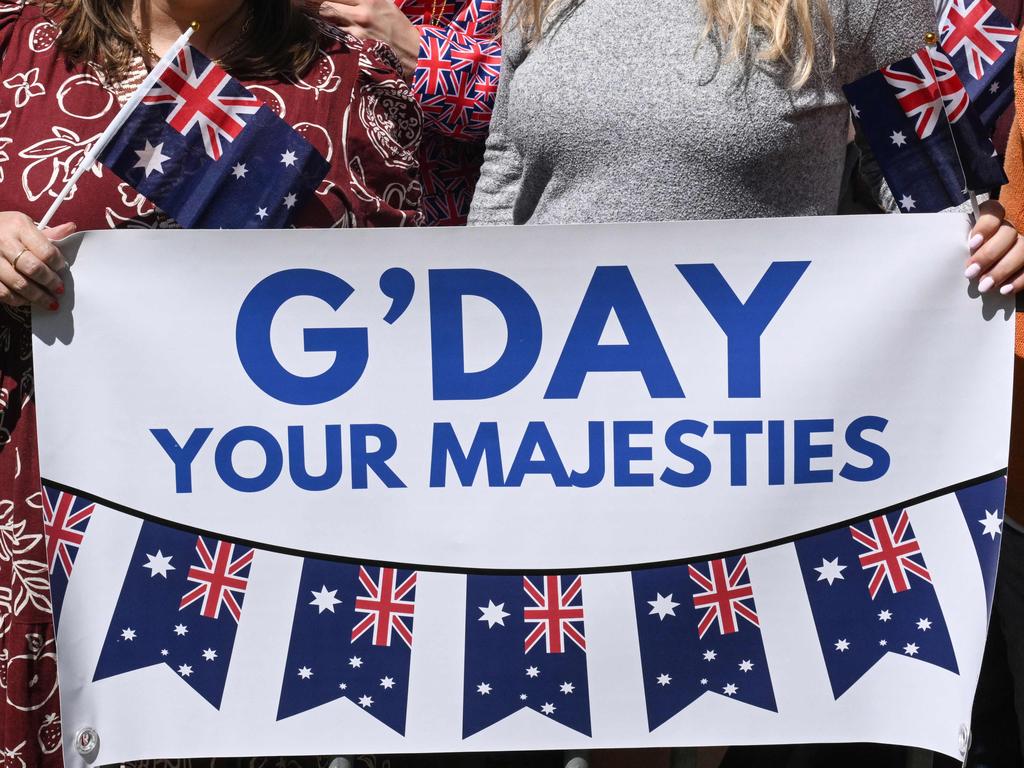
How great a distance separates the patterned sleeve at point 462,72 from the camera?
8.55ft

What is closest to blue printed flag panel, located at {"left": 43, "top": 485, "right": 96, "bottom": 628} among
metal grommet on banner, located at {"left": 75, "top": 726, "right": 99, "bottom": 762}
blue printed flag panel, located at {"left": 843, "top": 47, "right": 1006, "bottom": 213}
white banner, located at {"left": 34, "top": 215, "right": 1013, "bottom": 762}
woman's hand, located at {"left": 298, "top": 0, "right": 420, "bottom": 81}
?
white banner, located at {"left": 34, "top": 215, "right": 1013, "bottom": 762}

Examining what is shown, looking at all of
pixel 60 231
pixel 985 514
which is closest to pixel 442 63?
pixel 60 231

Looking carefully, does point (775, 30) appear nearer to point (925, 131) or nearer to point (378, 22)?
point (925, 131)

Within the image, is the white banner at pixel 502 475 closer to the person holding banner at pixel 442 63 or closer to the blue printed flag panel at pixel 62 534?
the blue printed flag panel at pixel 62 534

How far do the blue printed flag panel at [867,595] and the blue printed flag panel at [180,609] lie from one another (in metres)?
0.98

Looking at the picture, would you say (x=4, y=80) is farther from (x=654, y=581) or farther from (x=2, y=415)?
(x=654, y=581)

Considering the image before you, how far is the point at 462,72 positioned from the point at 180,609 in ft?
4.13

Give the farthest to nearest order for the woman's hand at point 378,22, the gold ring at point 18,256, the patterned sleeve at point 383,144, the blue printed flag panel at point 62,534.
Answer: the woman's hand at point 378,22 < the patterned sleeve at point 383,144 < the blue printed flag panel at point 62,534 < the gold ring at point 18,256

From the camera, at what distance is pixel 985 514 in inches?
82.8

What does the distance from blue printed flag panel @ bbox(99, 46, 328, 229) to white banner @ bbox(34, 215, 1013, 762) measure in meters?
0.08

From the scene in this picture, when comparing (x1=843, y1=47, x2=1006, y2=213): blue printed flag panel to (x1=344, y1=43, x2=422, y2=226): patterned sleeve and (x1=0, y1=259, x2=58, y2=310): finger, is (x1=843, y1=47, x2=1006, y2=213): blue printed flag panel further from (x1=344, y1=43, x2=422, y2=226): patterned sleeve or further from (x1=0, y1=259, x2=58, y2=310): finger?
(x1=0, y1=259, x2=58, y2=310): finger

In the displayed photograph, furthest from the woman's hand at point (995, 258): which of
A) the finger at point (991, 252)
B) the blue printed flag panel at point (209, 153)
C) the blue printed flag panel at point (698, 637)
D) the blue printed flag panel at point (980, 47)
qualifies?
the blue printed flag panel at point (209, 153)

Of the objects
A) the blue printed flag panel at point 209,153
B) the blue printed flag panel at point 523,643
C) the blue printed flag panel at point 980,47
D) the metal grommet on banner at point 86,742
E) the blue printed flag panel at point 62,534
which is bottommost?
Result: the metal grommet on banner at point 86,742

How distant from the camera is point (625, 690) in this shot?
2.11 metres
